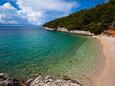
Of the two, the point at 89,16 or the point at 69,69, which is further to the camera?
the point at 89,16

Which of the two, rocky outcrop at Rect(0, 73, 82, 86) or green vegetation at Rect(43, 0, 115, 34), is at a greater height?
green vegetation at Rect(43, 0, 115, 34)

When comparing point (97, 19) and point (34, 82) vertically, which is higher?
point (97, 19)

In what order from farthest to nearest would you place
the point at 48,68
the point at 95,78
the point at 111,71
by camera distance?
1. the point at 48,68
2. the point at 111,71
3. the point at 95,78

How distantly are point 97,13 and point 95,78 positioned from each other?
340 ft

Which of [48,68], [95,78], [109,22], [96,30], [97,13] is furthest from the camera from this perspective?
[97,13]

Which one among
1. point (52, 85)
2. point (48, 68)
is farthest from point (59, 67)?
point (52, 85)

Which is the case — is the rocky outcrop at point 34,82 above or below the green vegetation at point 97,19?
below

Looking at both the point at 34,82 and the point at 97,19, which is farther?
the point at 97,19

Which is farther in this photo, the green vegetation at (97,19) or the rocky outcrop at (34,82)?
the green vegetation at (97,19)

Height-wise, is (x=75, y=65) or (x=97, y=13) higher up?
(x=97, y=13)

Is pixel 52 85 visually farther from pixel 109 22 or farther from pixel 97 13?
pixel 97 13

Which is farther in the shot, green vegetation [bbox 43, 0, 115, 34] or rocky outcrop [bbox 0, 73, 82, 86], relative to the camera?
green vegetation [bbox 43, 0, 115, 34]

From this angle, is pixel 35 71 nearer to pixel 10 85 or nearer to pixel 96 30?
pixel 10 85

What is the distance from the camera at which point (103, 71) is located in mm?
22609
